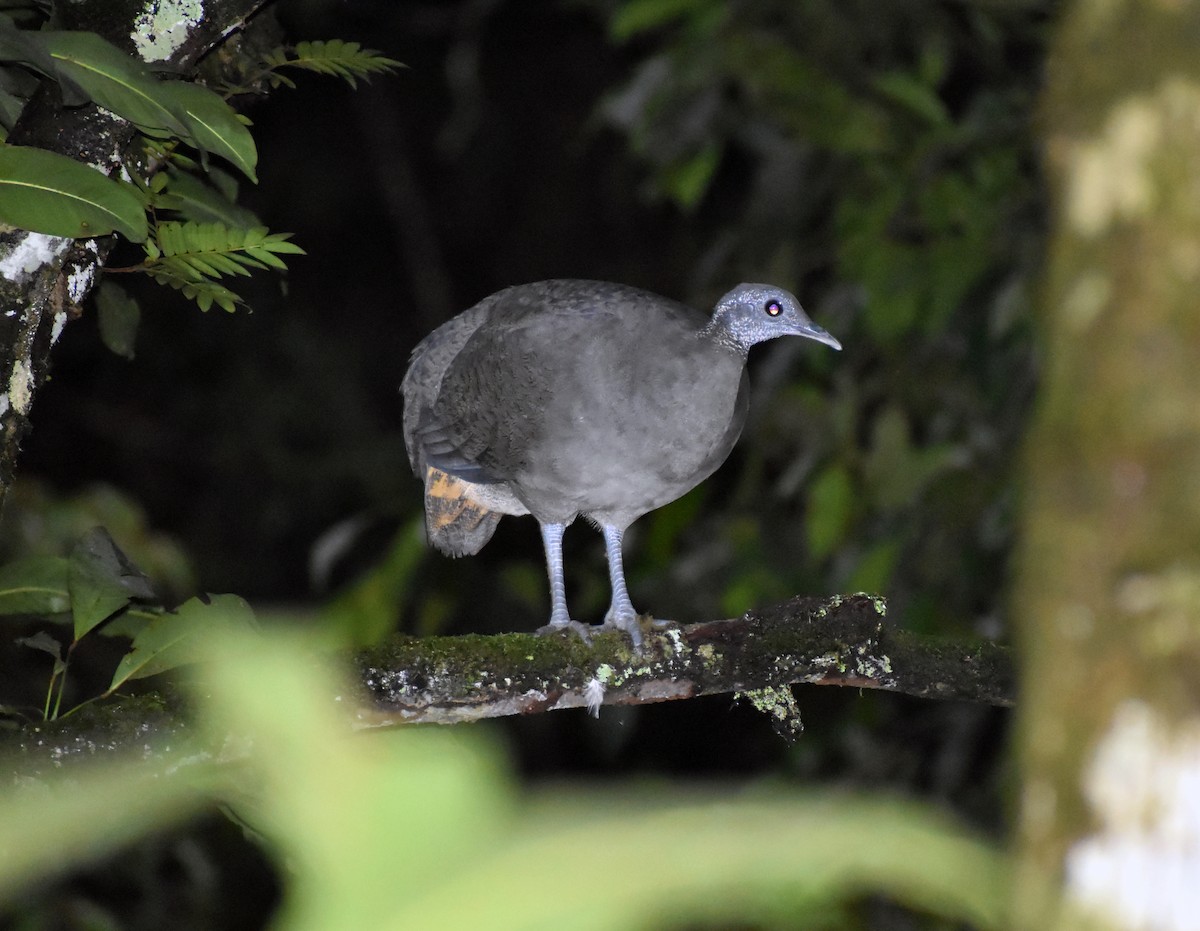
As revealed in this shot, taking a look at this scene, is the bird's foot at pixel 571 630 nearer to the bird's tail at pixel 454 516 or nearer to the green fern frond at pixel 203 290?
the bird's tail at pixel 454 516

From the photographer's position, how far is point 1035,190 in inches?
182

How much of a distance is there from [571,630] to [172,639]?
3.29 feet

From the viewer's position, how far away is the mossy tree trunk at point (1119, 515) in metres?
0.69

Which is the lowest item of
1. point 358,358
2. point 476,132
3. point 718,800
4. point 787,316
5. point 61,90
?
point 718,800

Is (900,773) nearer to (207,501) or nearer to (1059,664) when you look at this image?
(1059,664)

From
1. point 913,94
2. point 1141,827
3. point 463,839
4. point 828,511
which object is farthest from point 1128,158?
point 913,94

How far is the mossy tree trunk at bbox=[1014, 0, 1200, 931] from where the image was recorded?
0.69 meters

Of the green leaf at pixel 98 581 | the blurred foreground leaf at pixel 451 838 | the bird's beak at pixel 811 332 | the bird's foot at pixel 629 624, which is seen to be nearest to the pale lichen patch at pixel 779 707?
the bird's foot at pixel 629 624

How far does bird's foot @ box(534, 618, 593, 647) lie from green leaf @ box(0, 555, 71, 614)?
0.95m

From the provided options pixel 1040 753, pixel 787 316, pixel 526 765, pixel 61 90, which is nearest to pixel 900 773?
pixel 787 316

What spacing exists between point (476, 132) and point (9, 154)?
27.8 feet

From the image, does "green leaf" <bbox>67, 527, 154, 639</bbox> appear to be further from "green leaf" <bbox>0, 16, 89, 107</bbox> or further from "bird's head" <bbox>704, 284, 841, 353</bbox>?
"bird's head" <bbox>704, 284, 841, 353</bbox>

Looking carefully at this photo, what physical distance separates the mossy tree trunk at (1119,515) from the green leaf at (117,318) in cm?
235

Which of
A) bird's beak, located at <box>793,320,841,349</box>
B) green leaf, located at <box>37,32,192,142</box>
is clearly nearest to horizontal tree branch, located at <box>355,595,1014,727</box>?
bird's beak, located at <box>793,320,841,349</box>
